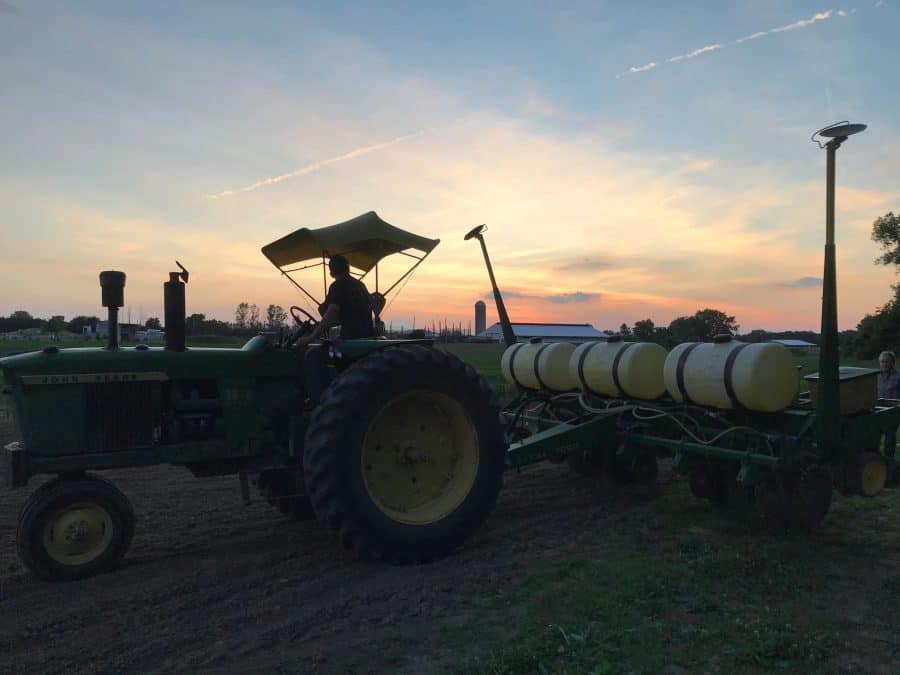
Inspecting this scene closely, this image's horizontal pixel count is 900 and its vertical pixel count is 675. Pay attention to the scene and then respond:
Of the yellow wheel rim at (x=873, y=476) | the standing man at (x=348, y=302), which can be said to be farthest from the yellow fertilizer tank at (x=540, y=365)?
the yellow wheel rim at (x=873, y=476)

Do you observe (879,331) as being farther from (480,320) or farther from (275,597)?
(480,320)

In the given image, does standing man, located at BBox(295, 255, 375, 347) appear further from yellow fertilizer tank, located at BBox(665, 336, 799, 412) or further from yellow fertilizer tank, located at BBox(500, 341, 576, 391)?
yellow fertilizer tank, located at BBox(665, 336, 799, 412)

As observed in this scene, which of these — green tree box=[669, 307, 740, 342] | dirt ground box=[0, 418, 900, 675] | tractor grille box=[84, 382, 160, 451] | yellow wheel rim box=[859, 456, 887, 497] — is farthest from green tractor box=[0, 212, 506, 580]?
green tree box=[669, 307, 740, 342]

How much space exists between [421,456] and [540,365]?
2820 mm

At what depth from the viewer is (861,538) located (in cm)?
529

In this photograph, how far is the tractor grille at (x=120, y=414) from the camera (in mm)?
4508

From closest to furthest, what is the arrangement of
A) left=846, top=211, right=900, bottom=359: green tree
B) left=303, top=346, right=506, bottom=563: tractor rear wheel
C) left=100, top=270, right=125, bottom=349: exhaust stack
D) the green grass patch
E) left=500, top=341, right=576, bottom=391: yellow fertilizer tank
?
the green grass patch
left=303, top=346, right=506, bottom=563: tractor rear wheel
left=100, top=270, right=125, bottom=349: exhaust stack
left=500, top=341, right=576, bottom=391: yellow fertilizer tank
left=846, top=211, right=900, bottom=359: green tree

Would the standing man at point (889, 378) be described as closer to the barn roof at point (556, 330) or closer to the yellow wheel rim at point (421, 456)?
the yellow wheel rim at point (421, 456)

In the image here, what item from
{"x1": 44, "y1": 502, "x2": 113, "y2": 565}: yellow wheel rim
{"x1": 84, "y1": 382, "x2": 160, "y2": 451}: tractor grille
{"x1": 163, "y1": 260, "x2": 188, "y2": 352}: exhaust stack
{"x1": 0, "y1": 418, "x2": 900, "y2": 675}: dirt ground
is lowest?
{"x1": 0, "y1": 418, "x2": 900, "y2": 675}: dirt ground

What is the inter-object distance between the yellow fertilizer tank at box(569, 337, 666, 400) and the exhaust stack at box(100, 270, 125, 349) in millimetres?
4353

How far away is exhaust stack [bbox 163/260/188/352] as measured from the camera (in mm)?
4754

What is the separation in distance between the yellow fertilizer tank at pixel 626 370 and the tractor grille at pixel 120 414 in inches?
162

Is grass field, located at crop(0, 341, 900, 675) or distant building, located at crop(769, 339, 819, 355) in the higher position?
distant building, located at crop(769, 339, 819, 355)

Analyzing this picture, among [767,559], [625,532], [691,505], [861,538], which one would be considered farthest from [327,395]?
[861,538]
